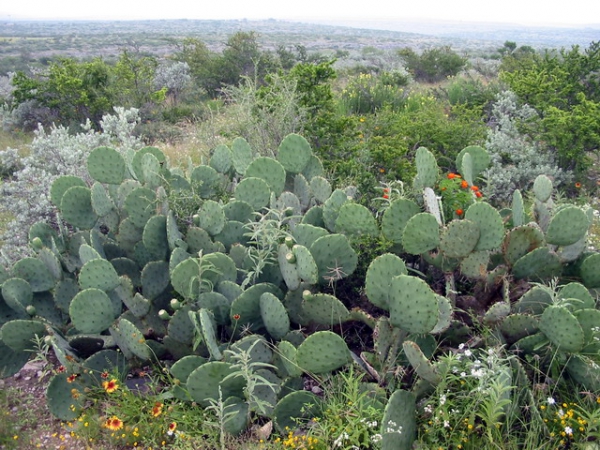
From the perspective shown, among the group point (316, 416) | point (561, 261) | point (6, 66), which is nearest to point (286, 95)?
point (561, 261)

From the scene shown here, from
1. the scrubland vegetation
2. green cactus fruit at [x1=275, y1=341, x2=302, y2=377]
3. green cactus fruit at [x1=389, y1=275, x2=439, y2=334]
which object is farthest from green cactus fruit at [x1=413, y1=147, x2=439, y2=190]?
green cactus fruit at [x1=275, y1=341, x2=302, y2=377]

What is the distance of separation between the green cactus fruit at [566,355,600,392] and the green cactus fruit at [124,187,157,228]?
261 cm

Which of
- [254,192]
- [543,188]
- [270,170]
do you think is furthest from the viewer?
[270,170]

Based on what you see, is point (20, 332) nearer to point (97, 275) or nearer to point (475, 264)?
point (97, 275)

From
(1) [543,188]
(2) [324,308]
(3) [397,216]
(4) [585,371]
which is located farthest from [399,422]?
(1) [543,188]

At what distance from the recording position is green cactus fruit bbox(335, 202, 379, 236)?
10.4 feet

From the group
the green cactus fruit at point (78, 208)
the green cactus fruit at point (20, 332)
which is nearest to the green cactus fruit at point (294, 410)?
the green cactus fruit at point (20, 332)

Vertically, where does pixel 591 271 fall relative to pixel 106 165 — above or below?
below

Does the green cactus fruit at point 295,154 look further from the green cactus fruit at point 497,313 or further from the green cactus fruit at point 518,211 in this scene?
the green cactus fruit at point 497,313

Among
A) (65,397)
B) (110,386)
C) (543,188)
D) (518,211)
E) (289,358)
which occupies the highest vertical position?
(543,188)

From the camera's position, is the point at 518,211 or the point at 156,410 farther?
the point at 518,211

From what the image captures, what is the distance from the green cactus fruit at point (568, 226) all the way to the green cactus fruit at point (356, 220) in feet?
3.51

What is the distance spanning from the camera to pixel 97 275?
274 centimetres

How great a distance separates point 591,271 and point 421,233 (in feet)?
3.60
